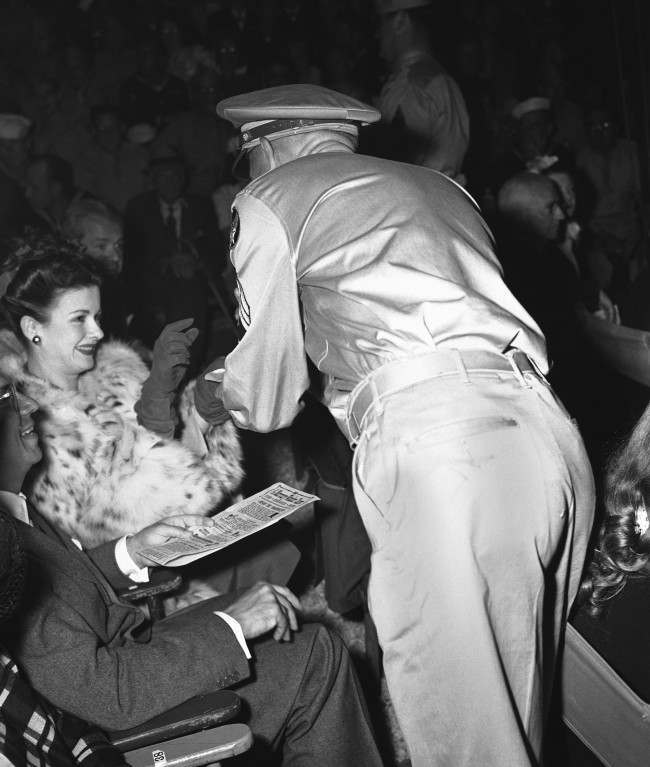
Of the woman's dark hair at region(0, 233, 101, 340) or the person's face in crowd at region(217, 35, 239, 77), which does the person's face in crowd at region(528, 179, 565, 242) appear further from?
the person's face in crowd at region(217, 35, 239, 77)

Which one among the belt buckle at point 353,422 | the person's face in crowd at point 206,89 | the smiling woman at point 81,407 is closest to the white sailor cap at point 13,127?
the person's face in crowd at point 206,89

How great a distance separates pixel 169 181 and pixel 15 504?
2819 mm

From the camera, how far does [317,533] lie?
10.9 ft

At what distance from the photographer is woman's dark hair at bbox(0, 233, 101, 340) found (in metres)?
2.63

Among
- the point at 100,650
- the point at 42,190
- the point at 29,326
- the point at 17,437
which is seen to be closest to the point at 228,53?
the point at 42,190

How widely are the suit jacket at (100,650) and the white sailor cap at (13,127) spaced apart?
12.5 feet

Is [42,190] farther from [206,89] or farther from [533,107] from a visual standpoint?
[533,107]

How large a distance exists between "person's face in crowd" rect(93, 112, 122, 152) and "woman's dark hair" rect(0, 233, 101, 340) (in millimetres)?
3125

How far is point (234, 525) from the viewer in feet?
7.06

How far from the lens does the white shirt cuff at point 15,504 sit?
6.88 ft

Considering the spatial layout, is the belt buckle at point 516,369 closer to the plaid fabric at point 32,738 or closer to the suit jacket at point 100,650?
the suit jacket at point 100,650

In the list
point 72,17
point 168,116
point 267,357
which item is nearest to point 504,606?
point 267,357

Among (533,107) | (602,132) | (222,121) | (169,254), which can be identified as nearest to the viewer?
(169,254)

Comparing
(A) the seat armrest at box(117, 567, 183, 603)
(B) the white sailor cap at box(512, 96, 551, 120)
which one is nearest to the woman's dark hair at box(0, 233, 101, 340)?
(A) the seat armrest at box(117, 567, 183, 603)
